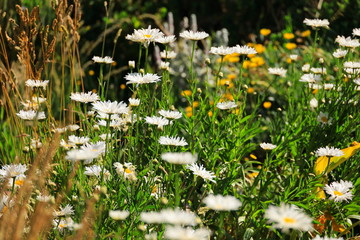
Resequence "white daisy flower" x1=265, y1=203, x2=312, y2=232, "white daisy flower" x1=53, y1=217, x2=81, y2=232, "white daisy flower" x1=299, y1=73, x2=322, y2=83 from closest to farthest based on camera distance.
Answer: "white daisy flower" x1=265, y1=203, x2=312, y2=232 → "white daisy flower" x1=53, y1=217, x2=81, y2=232 → "white daisy flower" x1=299, y1=73, x2=322, y2=83

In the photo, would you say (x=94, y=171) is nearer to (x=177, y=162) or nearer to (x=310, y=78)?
(x=177, y=162)

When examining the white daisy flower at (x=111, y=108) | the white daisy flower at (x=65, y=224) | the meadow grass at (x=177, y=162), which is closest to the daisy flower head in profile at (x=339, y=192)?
the meadow grass at (x=177, y=162)

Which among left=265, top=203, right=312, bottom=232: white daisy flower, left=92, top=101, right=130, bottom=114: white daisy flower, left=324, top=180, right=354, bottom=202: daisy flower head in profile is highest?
left=92, top=101, right=130, bottom=114: white daisy flower

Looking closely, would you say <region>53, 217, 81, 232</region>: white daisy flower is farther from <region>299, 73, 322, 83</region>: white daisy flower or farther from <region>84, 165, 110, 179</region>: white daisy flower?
<region>299, 73, 322, 83</region>: white daisy flower

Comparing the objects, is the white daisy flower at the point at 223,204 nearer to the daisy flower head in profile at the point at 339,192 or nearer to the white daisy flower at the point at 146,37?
the daisy flower head in profile at the point at 339,192

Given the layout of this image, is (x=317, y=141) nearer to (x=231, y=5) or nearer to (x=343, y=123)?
(x=343, y=123)

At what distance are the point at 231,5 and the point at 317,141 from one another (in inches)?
181

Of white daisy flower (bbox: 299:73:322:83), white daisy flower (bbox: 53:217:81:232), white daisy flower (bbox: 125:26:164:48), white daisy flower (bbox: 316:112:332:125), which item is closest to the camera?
white daisy flower (bbox: 53:217:81:232)

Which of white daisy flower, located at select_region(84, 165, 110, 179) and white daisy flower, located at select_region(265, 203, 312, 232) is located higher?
white daisy flower, located at select_region(265, 203, 312, 232)

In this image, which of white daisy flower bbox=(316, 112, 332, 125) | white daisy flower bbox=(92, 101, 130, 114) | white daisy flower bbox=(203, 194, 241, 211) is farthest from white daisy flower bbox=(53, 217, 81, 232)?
white daisy flower bbox=(316, 112, 332, 125)

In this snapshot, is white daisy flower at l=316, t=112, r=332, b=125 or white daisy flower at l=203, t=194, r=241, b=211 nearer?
white daisy flower at l=203, t=194, r=241, b=211

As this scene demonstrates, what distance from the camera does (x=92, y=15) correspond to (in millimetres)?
5895

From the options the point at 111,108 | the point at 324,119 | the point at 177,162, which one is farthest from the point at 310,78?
the point at 177,162

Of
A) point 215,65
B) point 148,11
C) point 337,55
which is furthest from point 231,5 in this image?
point 337,55
